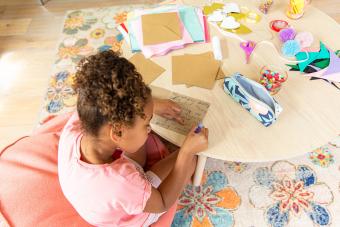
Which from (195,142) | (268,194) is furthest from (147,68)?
(268,194)

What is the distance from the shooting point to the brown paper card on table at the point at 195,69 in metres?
0.97

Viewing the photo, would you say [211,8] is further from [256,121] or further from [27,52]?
[27,52]

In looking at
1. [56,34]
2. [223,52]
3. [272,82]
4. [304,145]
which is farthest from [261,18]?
[56,34]

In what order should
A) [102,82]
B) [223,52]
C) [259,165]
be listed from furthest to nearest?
1. [259,165]
2. [223,52]
3. [102,82]

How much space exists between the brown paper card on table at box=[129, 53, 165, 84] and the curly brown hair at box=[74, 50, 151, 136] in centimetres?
32

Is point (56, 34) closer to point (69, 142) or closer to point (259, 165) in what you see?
point (69, 142)

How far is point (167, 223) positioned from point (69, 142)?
0.40 meters

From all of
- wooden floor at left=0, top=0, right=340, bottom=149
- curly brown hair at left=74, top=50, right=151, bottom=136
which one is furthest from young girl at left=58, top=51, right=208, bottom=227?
wooden floor at left=0, top=0, right=340, bottom=149

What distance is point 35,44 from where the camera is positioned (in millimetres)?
1963

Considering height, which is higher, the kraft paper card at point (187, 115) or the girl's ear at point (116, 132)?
the girl's ear at point (116, 132)

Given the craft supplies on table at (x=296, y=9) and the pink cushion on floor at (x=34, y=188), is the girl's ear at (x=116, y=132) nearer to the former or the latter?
the pink cushion on floor at (x=34, y=188)

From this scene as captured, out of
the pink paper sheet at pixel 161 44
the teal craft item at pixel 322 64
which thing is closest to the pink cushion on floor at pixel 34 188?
the pink paper sheet at pixel 161 44

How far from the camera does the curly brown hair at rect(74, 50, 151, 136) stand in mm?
608

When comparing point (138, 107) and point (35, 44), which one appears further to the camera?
point (35, 44)
